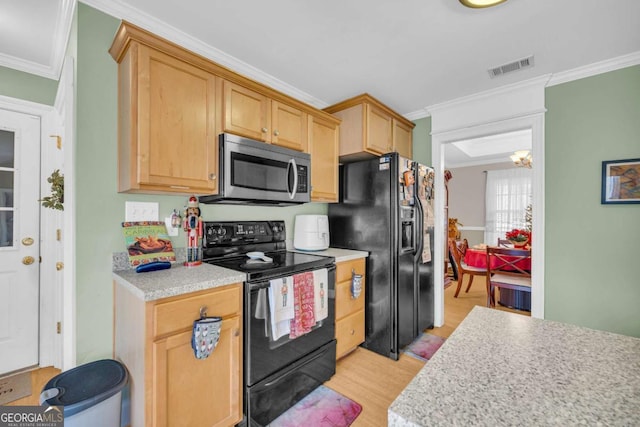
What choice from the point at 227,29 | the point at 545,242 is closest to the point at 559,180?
the point at 545,242

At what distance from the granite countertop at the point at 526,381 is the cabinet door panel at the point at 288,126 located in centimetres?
180

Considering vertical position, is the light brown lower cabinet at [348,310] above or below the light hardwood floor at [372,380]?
above

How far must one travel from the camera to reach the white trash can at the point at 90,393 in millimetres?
1196

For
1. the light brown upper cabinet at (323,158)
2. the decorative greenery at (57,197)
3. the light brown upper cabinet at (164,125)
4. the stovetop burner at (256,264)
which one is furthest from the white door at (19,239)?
the light brown upper cabinet at (323,158)

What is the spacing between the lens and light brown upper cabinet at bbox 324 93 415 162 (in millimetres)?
2645

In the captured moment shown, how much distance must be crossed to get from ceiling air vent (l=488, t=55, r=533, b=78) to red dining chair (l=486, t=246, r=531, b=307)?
84.3 inches

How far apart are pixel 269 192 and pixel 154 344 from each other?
45.7 inches

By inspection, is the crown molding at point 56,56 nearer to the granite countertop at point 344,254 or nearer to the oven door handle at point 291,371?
the granite countertop at point 344,254

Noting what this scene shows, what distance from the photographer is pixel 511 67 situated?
232 cm

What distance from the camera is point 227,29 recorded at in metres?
1.89

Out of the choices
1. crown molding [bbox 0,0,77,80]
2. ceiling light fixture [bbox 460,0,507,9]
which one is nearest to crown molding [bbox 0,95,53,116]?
crown molding [bbox 0,0,77,80]

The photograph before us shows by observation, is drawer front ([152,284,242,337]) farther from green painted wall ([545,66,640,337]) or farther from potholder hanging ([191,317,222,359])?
green painted wall ([545,66,640,337])

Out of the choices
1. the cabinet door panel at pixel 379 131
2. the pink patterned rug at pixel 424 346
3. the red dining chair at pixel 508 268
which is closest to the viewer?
the pink patterned rug at pixel 424 346

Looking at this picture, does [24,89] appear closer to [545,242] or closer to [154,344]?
[154,344]
